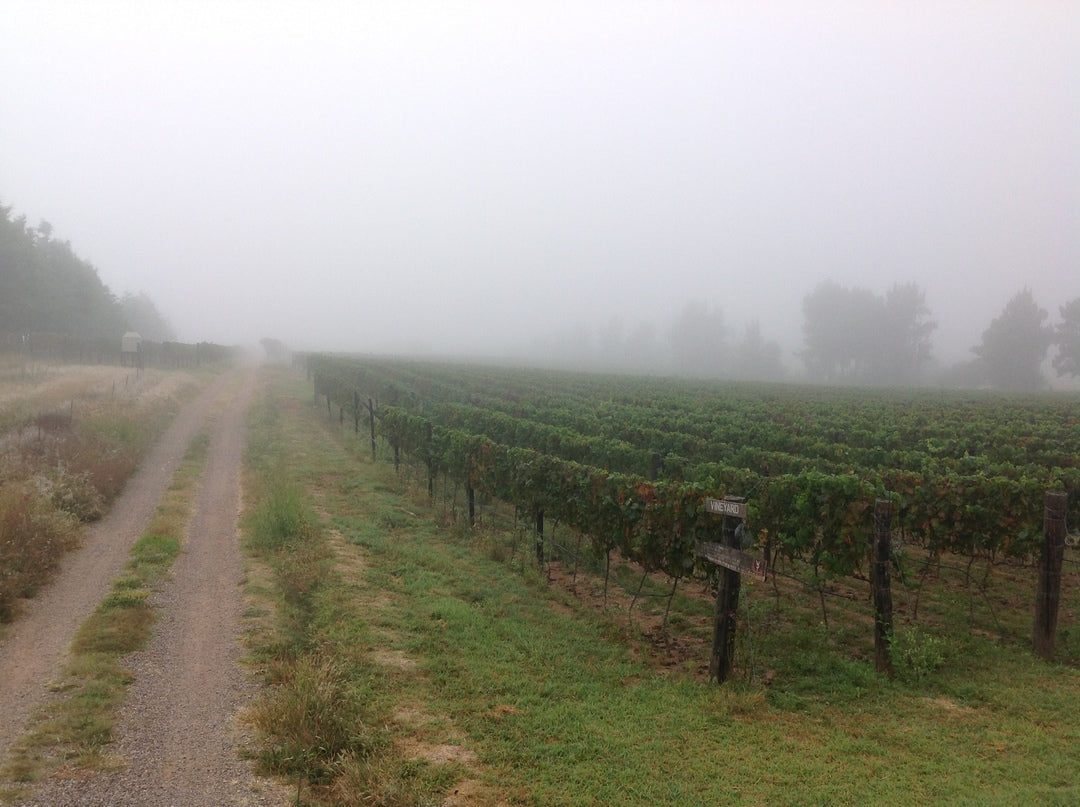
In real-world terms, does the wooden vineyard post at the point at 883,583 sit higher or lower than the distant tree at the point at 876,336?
lower

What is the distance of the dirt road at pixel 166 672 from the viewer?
5.80 meters

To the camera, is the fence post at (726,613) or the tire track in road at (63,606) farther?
the fence post at (726,613)

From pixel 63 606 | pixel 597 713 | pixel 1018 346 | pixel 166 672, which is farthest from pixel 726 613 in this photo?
pixel 1018 346

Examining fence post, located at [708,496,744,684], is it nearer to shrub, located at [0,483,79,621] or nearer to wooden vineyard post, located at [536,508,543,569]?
wooden vineyard post, located at [536,508,543,569]

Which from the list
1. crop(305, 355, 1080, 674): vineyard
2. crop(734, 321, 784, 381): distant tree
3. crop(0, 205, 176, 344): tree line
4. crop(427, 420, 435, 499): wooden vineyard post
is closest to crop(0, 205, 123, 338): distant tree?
crop(0, 205, 176, 344): tree line

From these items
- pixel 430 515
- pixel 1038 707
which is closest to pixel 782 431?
pixel 430 515

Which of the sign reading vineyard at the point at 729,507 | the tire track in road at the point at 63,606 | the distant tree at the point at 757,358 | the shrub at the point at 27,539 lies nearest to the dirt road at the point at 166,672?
the tire track in road at the point at 63,606

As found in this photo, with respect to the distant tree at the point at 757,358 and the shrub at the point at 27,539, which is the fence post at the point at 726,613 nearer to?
the shrub at the point at 27,539

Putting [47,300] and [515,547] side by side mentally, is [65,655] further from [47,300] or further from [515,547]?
[47,300]

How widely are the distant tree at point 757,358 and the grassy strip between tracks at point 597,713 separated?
112 metres

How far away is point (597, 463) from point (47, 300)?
2256 inches

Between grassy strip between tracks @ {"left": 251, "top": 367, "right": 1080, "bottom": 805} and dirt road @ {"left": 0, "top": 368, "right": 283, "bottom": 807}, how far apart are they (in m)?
0.47

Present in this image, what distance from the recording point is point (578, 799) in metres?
5.57

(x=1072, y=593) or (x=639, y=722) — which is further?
(x=1072, y=593)
